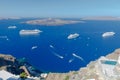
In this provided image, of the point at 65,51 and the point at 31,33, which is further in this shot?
the point at 31,33

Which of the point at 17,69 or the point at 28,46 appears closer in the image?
the point at 17,69

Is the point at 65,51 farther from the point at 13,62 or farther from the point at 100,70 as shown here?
the point at 100,70

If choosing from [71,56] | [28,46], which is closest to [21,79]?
[71,56]

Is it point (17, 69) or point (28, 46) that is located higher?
point (17, 69)

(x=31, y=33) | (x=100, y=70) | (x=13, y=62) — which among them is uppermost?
(x=100, y=70)

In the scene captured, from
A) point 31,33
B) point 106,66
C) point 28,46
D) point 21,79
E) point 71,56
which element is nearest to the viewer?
point 106,66

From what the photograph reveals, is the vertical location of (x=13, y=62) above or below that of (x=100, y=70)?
below

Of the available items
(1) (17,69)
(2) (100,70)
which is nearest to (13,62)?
(1) (17,69)

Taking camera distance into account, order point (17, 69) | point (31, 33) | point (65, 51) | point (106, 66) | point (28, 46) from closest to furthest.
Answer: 1. point (106, 66)
2. point (17, 69)
3. point (65, 51)
4. point (28, 46)
5. point (31, 33)

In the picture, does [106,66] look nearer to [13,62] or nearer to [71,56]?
[13,62]
